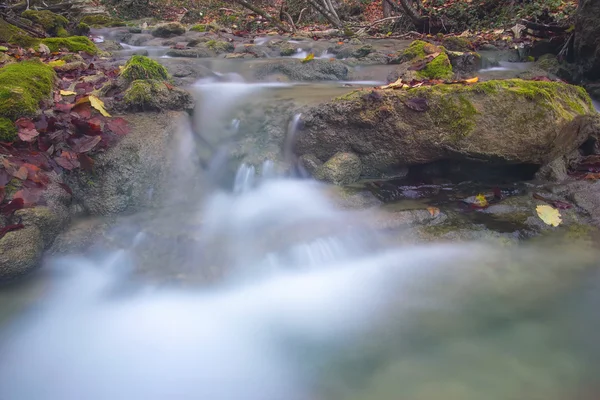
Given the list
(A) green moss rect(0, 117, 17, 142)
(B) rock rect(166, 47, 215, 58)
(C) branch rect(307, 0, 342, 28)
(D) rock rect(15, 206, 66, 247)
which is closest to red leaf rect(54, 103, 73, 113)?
(A) green moss rect(0, 117, 17, 142)

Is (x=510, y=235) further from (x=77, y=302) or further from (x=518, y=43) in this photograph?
(x=518, y=43)

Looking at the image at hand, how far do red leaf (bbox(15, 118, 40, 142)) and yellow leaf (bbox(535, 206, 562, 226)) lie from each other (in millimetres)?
4174

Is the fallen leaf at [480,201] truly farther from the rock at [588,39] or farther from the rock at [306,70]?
the rock at [588,39]

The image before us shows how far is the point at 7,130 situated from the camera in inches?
126

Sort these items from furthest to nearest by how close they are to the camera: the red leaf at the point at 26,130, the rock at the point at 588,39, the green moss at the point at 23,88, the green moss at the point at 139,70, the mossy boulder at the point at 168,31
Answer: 1. the mossy boulder at the point at 168,31
2. the rock at the point at 588,39
3. the green moss at the point at 139,70
4. the green moss at the point at 23,88
5. the red leaf at the point at 26,130

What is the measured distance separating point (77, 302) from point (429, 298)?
2417 millimetres

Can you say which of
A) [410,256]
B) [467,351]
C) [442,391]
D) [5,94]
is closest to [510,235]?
[410,256]

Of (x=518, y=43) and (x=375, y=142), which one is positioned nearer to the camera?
(x=375, y=142)

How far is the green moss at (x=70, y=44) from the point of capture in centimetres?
664

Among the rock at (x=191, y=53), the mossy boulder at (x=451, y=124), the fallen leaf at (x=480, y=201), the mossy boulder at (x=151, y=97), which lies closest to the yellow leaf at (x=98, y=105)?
the mossy boulder at (x=151, y=97)

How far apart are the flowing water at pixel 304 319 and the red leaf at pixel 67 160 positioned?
0.63m

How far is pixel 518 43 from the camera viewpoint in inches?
334

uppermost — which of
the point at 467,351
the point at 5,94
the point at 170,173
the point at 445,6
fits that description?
the point at 445,6

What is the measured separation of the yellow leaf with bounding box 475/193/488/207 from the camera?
356 cm
